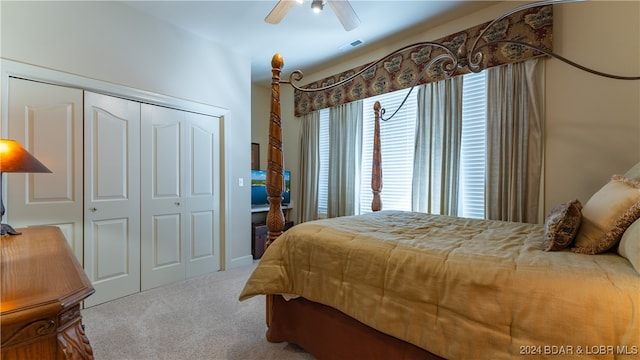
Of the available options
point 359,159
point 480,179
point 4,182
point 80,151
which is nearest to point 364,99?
point 359,159

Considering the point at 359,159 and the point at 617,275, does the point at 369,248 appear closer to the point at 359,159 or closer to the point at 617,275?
the point at 617,275

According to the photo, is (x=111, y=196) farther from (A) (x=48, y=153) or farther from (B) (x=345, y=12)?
(B) (x=345, y=12)

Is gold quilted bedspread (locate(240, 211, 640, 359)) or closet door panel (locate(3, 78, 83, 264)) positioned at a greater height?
closet door panel (locate(3, 78, 83, 264))

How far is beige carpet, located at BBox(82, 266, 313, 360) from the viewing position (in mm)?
1796

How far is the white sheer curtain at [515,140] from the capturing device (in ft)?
8.00

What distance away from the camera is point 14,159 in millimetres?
1622

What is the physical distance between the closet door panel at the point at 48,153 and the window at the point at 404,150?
9.42ft

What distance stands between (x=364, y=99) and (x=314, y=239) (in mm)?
2663

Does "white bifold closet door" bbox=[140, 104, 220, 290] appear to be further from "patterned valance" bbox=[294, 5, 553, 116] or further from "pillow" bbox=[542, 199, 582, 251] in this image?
"pillow" bbox=[542, 199, 582, 251]

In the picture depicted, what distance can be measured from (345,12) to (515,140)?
1.91m

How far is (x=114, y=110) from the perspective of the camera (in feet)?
8.58

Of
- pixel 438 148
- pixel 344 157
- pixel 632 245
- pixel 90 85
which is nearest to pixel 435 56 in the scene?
pixel 438 148

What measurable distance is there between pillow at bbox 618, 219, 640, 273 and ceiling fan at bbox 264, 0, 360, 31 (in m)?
2.19

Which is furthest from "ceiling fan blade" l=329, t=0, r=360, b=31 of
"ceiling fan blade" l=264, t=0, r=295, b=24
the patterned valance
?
the patterned valance
